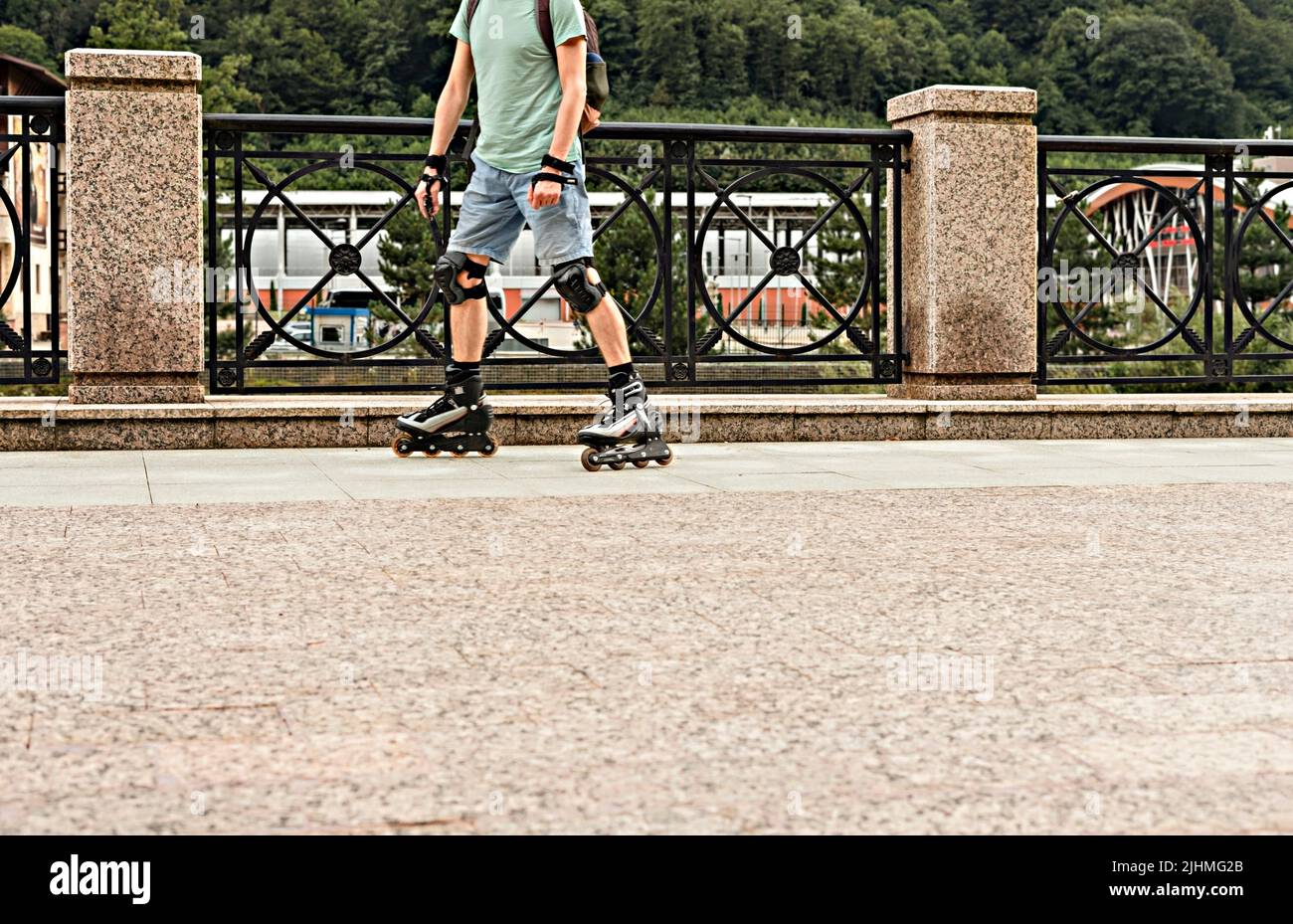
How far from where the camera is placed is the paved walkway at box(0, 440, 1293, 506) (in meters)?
5.98

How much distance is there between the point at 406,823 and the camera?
2197 millimetres

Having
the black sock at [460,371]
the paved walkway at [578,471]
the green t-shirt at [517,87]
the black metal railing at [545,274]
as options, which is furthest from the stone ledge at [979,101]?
the black sock at [460,371]

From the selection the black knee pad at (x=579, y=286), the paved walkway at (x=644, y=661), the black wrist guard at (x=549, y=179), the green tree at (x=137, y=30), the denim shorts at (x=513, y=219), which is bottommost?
the paved walkway at (x=644, y=661)

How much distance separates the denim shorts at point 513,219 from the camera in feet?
22.2

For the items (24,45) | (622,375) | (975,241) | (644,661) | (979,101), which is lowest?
(644,661)

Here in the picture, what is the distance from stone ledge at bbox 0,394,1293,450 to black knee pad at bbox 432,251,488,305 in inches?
36.5

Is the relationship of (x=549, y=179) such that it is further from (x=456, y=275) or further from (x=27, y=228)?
(x=27, y=228)

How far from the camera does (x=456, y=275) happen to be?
6.97 m

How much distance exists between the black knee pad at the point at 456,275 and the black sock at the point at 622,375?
707 millimetres

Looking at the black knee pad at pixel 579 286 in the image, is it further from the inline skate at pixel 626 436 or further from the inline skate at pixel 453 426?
the inline skate at pixel 453 426

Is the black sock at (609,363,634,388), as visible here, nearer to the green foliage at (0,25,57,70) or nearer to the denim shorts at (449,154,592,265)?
the denim shorts at (449,154,592,265)

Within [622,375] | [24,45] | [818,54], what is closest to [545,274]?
[622,375]

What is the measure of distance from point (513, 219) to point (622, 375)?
33.0 inches
